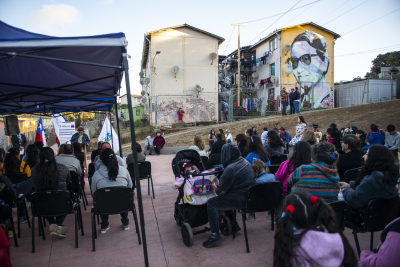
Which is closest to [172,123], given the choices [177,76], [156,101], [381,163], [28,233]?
[156,101]

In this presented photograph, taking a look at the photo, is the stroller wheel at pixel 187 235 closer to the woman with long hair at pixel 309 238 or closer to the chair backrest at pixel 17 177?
the woman with long hair at pixel 309 238

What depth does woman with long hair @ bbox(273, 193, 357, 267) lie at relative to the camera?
5.66 feet

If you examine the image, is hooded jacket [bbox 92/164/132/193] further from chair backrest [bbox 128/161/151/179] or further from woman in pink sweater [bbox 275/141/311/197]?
woman in pink sweater [bbox 275/141/311/197]

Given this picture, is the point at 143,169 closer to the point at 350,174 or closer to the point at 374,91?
the point at 350,174

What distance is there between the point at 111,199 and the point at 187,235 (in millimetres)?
1232

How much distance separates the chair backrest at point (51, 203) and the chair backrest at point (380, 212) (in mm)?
3963

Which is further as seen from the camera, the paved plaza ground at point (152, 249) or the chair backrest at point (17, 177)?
the chair backrest at point (17, 177)

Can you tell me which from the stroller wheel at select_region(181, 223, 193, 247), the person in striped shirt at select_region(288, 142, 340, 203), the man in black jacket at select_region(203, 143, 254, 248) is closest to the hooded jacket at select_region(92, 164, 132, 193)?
the stroller wheel at select_region(181, 223, 193, 247)

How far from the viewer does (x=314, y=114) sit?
1777cm

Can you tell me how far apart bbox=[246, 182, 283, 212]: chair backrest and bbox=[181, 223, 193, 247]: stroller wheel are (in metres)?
0.89

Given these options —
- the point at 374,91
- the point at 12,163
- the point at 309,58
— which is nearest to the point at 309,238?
the point at 12,163

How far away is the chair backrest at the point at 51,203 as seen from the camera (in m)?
3.80

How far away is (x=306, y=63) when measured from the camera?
25.3 meters

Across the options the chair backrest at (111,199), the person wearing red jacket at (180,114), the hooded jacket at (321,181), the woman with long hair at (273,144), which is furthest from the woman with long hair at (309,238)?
the person wearing red jacket at (180,114)
